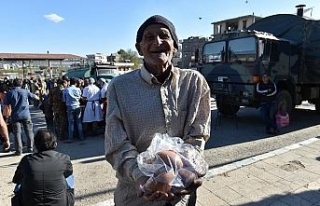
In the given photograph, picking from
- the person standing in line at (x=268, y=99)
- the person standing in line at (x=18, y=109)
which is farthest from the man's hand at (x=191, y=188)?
the person standing in line at (x=268, y=99)

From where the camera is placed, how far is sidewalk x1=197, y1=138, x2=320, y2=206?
11.3ft

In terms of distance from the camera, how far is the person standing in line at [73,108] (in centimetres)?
662

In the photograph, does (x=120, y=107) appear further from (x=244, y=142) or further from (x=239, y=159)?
(x=244, y=142)

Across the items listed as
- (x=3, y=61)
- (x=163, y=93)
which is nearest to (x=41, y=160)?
(x=163, y=93)

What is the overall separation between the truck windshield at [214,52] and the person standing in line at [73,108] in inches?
161

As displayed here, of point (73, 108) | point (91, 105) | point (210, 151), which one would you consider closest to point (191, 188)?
point (210, 151)

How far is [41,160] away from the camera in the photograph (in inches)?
104

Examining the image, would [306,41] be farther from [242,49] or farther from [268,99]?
[268,99]

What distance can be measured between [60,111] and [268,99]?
213 inches

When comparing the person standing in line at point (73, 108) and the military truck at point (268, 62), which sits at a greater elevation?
the military truck at point (268, 62)

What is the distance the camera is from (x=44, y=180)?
2541 millimetres

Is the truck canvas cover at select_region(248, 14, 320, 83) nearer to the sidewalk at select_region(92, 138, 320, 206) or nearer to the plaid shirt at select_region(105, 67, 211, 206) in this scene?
the sidewalk at select_region(92, 138, 320, 206)

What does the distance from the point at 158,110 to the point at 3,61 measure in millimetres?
27453

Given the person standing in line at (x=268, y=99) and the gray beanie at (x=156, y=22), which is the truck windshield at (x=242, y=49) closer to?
the person standing in line at (x=268, y=99)
